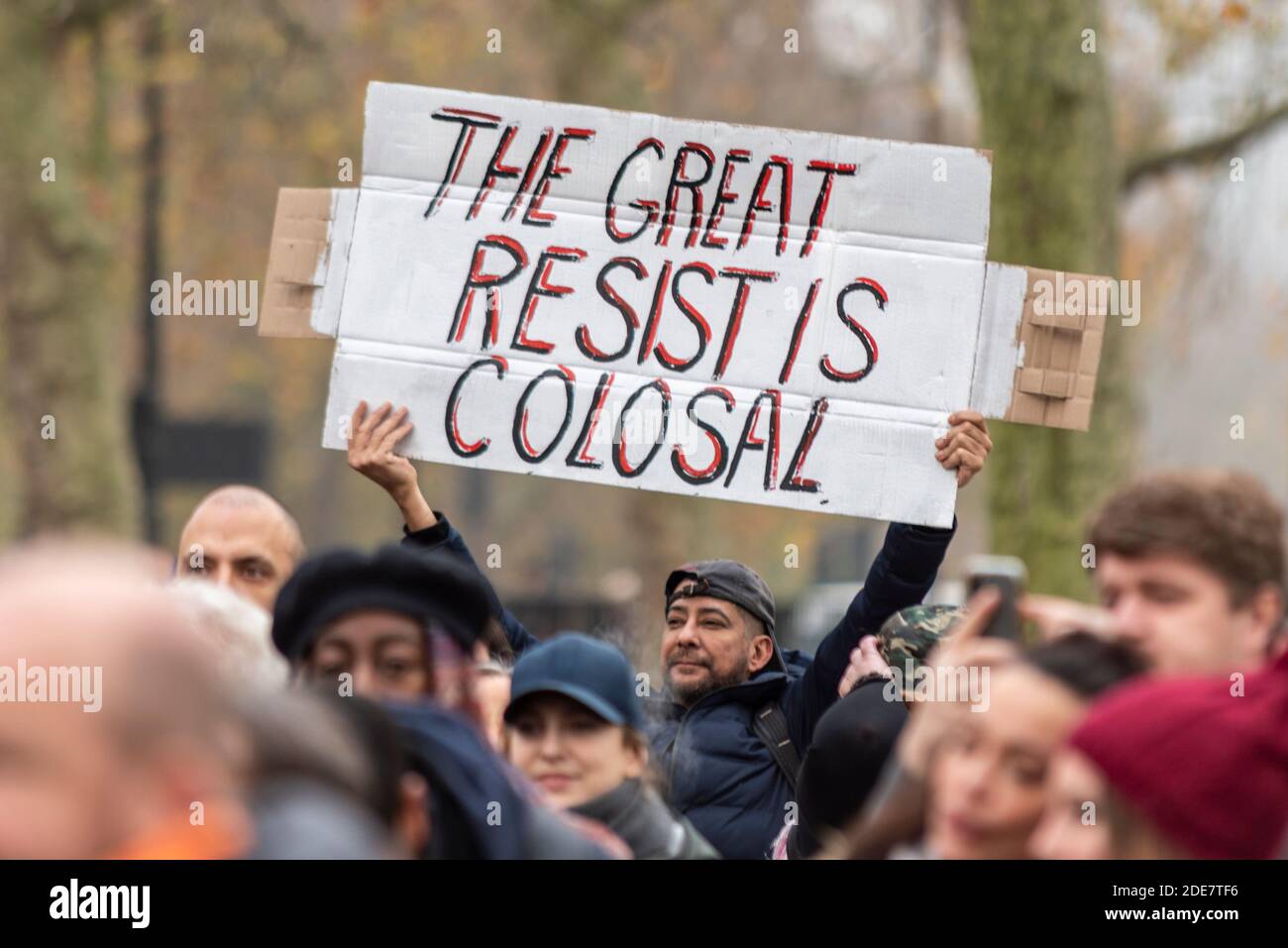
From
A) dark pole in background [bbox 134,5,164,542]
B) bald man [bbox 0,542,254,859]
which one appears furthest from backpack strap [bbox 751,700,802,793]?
dark pole in background [bbox 134,5,164,542]

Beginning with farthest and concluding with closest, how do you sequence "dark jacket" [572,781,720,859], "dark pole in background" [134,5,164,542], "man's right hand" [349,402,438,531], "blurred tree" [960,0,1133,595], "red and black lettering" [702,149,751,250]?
"dark pole in background" [134,5,164,542], "blurred tree" [960,0,1133,595], "red and black lettering" [702,149,751,250], "man's right hand" [349,402,438,531], "dark jacket" [572,781,720,859]

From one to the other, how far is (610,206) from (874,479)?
0.99 m

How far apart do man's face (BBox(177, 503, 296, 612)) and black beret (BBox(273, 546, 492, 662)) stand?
145 centimetres

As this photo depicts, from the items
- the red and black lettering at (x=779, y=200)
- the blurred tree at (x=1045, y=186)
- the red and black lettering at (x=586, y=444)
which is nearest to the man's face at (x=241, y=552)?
the red and black lettering at (x=586, y=444)

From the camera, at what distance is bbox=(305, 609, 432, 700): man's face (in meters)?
3.03

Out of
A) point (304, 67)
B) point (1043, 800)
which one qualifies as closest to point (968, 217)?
point (1043, 800)

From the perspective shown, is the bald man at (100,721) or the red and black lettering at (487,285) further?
the red and black lettering at (487,285)

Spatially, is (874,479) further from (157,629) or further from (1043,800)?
(157,629)

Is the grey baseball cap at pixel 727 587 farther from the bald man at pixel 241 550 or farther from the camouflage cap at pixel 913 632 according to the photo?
the bald man at pixel 241 550

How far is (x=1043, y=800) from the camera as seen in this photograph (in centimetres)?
253

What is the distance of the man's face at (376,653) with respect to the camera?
119 inches

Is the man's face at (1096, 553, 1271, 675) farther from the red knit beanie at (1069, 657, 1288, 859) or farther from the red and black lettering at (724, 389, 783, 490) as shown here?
the red and black lettering at (724, 389, 783, 490)

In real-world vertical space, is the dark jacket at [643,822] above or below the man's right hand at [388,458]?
below

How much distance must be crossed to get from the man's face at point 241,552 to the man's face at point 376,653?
5.09ft
